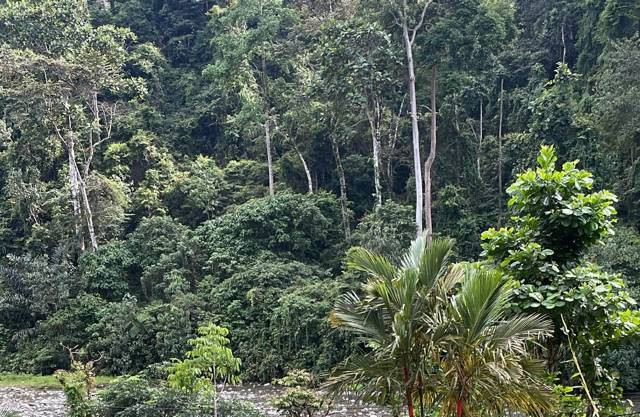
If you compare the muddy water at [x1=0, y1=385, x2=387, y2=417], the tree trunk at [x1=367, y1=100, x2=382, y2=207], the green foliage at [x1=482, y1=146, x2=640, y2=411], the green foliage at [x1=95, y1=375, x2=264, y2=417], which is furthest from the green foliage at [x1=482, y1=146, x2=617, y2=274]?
the tree trunk at [x1=367, y1=100, x2=382, y2=207]

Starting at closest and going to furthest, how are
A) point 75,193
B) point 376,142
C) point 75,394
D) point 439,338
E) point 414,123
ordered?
point 439,338
point 75,394
point 414,123
point 376,142
point 75,193

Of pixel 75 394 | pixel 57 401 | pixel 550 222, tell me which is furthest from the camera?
pixel 57 401

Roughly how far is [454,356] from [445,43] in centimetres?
1449

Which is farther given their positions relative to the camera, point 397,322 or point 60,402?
point 60,402

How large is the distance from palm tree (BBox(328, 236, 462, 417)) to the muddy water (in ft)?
22.2

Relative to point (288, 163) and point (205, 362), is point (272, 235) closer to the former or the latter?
point (288, 163)

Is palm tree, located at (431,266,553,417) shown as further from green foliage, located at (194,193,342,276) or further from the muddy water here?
green foliage, located at (194,193,342,276)

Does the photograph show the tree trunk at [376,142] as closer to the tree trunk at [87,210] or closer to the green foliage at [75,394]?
the tree trunk at [87,210]

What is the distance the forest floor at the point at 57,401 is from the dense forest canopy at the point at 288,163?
1.09 meters

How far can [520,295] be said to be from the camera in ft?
15.0

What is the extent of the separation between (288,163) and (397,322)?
17.7 m

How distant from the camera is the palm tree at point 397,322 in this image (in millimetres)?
4586

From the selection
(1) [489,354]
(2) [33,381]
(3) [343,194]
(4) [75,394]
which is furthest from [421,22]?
(1) [489,354]

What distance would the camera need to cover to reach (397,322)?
4527 mm
